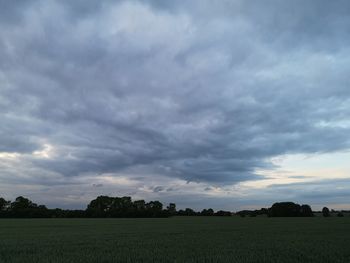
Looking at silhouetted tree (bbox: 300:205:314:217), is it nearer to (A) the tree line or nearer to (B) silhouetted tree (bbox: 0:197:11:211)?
(A) the tree line

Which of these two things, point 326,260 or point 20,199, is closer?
point 326,260

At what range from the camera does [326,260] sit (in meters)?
22.7

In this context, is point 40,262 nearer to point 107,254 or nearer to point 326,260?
point 107,254

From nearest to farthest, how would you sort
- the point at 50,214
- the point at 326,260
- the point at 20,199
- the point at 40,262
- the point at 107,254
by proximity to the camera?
the point at 40,262 < the point at 326,260 < the point at 107,254 < the point at 50,214 < the point at 20,199

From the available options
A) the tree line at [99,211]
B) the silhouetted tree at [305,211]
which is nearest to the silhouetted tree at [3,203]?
the tree line at [99,211]

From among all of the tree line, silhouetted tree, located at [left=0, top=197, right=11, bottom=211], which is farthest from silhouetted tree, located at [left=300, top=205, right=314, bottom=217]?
silhouetted tree, located at [left=0, top=197, right=11, bottom=211]

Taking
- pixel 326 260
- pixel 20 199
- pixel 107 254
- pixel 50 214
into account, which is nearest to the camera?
pixel 326 260

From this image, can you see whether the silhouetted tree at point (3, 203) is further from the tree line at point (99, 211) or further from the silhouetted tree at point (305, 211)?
the silhouetted tree at point (305, 211)

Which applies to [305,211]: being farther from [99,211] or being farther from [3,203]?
[3,203]

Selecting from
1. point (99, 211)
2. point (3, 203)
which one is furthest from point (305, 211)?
point (3, 203)

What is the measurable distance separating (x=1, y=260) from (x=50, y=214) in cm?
15849

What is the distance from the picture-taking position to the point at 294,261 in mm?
22031

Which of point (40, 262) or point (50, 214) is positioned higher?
point (50, 214)


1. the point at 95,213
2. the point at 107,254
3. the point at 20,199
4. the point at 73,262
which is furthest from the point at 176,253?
the point at 20,199
